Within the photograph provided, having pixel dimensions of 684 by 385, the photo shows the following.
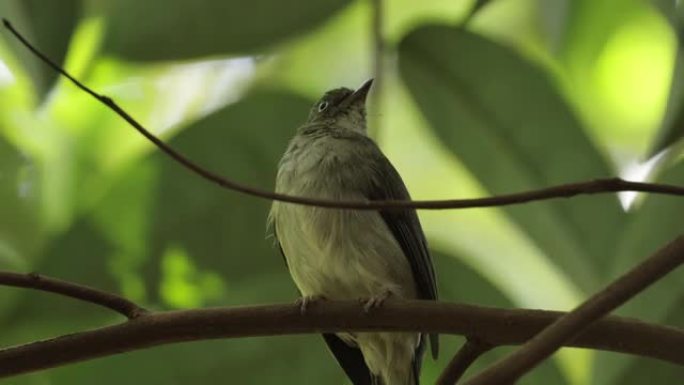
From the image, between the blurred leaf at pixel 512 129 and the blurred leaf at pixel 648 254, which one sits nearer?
the blurred leaf at pixel 648 254

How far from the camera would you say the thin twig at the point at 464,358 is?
135 cm

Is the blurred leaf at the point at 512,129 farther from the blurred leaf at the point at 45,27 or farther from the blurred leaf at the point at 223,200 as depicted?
the blurred leaf at the point at 45,27

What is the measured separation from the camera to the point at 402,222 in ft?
7.70

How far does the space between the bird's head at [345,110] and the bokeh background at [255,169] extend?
2.00 feet

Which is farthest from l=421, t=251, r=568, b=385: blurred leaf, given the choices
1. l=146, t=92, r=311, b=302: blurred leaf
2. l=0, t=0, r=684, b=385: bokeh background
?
l=146, t=92, r=311, b=302: blurred leaf

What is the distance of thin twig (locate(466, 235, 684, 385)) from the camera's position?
38.5 inches

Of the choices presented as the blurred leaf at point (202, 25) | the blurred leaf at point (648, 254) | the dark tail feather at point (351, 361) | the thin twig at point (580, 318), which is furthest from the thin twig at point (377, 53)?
the thin twig at point (580, 318)

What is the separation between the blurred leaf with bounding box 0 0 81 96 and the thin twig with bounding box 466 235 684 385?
0.95 meters

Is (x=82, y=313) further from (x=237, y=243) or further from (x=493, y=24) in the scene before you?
(x=493, y=24)

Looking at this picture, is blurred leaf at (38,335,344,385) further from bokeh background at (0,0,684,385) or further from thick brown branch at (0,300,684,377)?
thick brown branch at (0,300,684,377)

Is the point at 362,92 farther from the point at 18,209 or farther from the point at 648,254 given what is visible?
the point at 648,254

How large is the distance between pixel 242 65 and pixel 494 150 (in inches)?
25.2

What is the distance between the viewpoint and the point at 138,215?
1.80 m

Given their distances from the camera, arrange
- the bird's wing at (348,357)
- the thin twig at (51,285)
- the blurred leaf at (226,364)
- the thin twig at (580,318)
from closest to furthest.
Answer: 1. the thin twig at (580,318)
2. the thin twig at (51,285)
3. the blurred leaf at (226,364)
4. the bird's wing at (348,357)
